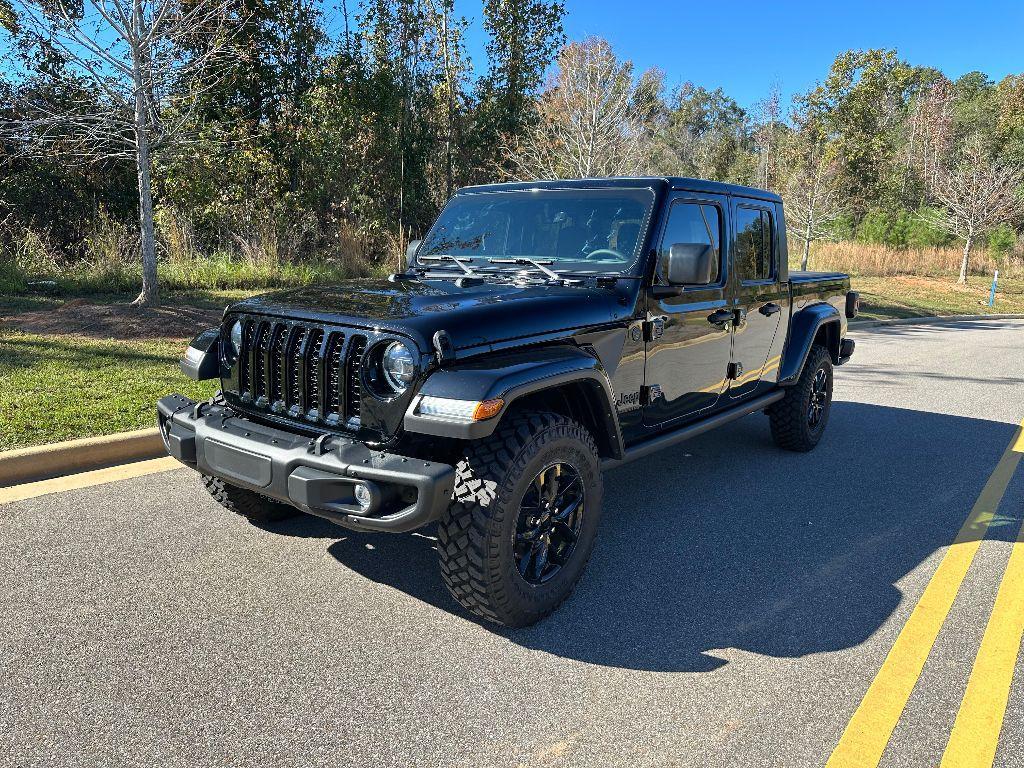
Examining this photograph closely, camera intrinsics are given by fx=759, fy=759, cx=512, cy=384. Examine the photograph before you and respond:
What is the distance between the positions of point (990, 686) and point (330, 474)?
2639 mm

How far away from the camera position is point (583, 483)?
3375mm

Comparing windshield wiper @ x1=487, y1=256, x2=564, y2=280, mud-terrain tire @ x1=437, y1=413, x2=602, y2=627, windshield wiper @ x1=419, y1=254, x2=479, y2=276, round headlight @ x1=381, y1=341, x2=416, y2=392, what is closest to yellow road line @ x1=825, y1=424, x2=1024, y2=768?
mud-terrain tire @ x1=437, y1=413, x2=602, y2=627

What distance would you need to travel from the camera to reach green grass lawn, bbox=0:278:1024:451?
5.26 m

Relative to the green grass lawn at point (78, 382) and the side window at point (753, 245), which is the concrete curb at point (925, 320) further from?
the green grass lawn at point (78, 382)

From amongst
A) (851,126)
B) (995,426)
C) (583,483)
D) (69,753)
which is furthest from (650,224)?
(851,126)

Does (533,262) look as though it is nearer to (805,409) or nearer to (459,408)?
(459,408)

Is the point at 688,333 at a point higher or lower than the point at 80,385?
higher

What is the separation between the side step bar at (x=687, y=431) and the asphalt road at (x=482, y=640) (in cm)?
53

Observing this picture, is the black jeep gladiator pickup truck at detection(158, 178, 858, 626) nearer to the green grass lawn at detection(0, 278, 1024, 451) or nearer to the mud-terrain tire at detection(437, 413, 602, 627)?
the mud-terrain tire at detection(437, 413, 602, 627)

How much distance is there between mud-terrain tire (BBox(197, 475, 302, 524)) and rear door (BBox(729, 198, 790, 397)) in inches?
113

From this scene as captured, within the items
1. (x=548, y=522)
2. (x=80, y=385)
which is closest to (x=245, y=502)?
(x=548, y=522)

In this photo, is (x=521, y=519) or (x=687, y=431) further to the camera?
(x=687, y=431)

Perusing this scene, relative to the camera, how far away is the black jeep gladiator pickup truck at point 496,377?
9.57ft

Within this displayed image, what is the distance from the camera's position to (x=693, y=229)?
14.2ft
